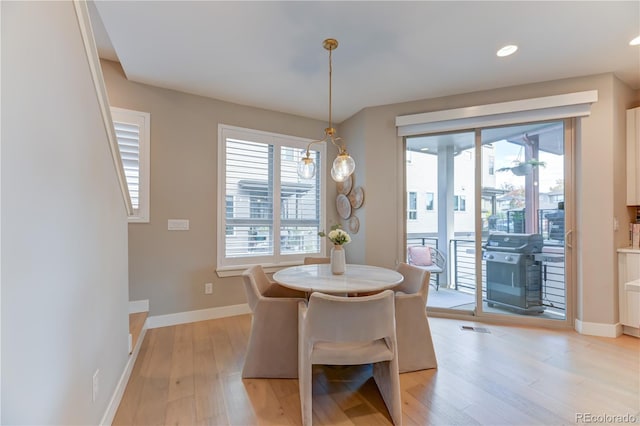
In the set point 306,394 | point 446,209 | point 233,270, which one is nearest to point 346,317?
point 306,394

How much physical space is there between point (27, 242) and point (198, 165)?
260cm

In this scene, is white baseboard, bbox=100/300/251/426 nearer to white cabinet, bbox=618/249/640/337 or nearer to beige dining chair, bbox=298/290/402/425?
beige dining chair, bbox=298/290/402/425

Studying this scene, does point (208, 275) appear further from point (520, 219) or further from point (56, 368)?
point (520, 219)

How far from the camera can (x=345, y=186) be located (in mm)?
4148

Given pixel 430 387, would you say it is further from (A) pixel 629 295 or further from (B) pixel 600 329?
(A) pixel 629 295

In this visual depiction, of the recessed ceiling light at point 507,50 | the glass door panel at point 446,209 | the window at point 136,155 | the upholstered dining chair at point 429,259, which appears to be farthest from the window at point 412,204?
the window at point 136,155

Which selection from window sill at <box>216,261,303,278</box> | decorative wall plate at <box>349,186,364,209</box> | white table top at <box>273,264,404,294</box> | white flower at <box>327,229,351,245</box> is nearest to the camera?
white table top at <box>273,264,404,294</box>

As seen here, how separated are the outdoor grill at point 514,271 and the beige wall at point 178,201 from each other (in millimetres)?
3099

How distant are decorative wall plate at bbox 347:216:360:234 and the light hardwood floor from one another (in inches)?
66.9

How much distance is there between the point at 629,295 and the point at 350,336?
3.17 meters

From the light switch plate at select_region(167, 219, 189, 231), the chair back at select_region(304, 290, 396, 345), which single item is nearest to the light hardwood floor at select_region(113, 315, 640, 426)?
the chair back at select_region(304, 290, 396, 345)

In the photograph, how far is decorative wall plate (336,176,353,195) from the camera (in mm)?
4059

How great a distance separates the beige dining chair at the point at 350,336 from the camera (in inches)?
60.6

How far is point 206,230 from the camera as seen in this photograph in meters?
3.43
